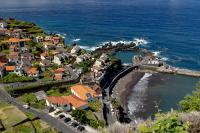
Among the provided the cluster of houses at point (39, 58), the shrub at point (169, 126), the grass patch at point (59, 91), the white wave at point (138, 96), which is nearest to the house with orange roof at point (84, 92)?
the grass patch at point (59, 91)

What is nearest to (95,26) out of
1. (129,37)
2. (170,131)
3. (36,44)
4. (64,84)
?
(129,37)

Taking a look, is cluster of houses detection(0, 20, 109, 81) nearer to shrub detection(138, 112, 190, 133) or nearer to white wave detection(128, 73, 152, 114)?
white wave detection(128, 73, 152, 114)

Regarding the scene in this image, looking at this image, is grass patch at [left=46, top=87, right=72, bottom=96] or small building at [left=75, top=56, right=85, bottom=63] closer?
grass patch at [left=46, top=87, right=72, bottom=96]

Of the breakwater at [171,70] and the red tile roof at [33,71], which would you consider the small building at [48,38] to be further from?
the red tile roof at [33,71]

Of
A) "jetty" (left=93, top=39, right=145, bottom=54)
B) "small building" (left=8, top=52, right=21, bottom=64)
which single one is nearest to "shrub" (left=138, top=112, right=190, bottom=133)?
"small building" (left=8, top=52, right=21, bottom=64)

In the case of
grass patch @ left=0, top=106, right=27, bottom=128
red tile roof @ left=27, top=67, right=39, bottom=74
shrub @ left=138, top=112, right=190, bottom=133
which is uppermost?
shrub @ left=138, top=112, right=190, bottom=133

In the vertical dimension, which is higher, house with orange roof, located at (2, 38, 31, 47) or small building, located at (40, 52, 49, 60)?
house with orange roof, located at (2, 38, 31, 47)

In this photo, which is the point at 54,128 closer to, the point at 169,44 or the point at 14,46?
the point at 14,46
